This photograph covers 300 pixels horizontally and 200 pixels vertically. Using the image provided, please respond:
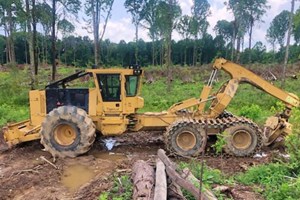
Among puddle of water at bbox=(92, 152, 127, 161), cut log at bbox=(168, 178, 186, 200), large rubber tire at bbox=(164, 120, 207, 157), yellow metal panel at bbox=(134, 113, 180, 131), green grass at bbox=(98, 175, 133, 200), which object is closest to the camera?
cut log at bbox=(168, 178, 186, 200)

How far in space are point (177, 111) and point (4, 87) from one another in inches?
536

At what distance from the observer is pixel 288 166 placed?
24.1 feet

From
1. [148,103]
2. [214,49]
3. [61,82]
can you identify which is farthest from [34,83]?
[214,49]

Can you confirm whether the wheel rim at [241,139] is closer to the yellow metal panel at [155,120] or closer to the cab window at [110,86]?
the yellow metal panel at [155,120]

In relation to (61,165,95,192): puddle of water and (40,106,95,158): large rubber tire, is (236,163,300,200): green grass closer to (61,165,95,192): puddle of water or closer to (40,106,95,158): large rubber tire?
(61,165,95,192): puddle of water

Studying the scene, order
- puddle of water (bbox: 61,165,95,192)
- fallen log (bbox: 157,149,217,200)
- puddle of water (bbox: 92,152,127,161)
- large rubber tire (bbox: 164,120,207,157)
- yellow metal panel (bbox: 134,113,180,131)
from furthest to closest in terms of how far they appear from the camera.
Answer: yellow metal panel (bbox: 134,113,180,131), puddle of water (bbox: 92,152,127,161), large rubber tire (bbox: 164,120,207,157), puddle of water (bbox: 61,165,95,192), fallen log (bbox: 157,149,217,200)

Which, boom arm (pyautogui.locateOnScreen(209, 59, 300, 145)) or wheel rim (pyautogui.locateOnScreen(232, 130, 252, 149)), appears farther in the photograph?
boom arm (pyautogui.locateOnScreen(209, 59, 300, 145))

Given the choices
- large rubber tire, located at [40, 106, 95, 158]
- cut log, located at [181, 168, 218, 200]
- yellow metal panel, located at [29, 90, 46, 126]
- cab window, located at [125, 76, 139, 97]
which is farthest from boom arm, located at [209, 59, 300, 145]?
yellow metal panel, located at [29, 90, 46, 126]

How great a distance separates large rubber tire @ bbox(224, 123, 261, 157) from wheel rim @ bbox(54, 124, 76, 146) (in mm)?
3940

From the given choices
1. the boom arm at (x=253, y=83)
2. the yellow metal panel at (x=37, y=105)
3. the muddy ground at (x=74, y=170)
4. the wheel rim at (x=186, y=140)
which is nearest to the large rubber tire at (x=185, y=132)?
the wheel rim at (x=186, y=140)

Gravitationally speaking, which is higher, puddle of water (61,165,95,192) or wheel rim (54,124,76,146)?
wheel rim (54,124,76,146)

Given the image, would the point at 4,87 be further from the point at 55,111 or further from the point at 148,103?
the point at 55,111

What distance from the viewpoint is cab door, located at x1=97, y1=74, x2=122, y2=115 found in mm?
10312

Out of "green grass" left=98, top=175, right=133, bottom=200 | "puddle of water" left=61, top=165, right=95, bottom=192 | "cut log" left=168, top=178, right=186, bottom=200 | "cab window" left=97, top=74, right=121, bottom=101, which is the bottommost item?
"puddle of water" left=61, top=165, right=95, bottom=192
